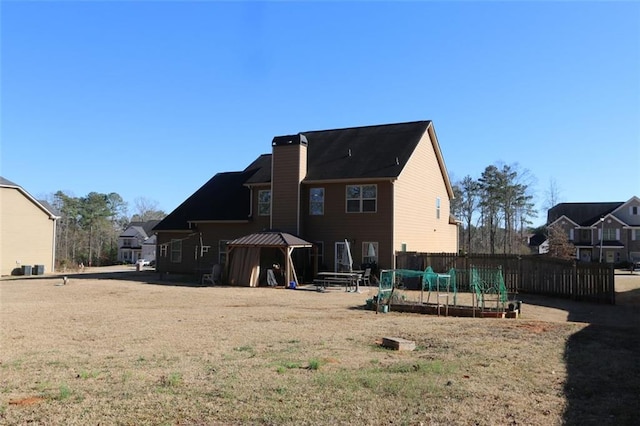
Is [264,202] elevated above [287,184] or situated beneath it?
situated beneath

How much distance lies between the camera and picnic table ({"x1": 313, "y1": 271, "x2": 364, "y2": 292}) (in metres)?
21.9

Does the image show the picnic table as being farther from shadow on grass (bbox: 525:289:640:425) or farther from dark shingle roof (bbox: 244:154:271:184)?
shadow on grass (bbox: 525:289:640:425)

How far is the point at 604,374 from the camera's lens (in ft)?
23.8

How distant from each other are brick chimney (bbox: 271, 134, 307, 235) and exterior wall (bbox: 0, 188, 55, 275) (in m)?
20.2

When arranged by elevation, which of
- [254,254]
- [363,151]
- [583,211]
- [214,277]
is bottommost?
[214,277]

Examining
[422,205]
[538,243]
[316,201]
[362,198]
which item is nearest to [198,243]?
[316,201]

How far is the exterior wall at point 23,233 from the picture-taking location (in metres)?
34.5

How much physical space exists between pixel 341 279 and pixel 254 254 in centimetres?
442

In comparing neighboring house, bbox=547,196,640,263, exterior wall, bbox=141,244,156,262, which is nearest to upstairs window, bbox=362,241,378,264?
neighboring house, bbox=547,196,640,263

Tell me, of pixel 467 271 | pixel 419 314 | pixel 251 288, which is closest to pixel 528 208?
pixel 467 271

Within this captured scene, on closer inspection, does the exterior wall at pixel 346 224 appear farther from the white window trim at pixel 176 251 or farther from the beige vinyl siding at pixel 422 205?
the white window trim at pixel 176 251

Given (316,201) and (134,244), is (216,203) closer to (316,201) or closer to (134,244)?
(316,201)

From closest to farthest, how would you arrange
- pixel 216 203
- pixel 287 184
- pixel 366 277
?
pixel 366 277
pixel 287 184
pixel 216 203

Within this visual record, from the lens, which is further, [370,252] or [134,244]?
[134,244]
